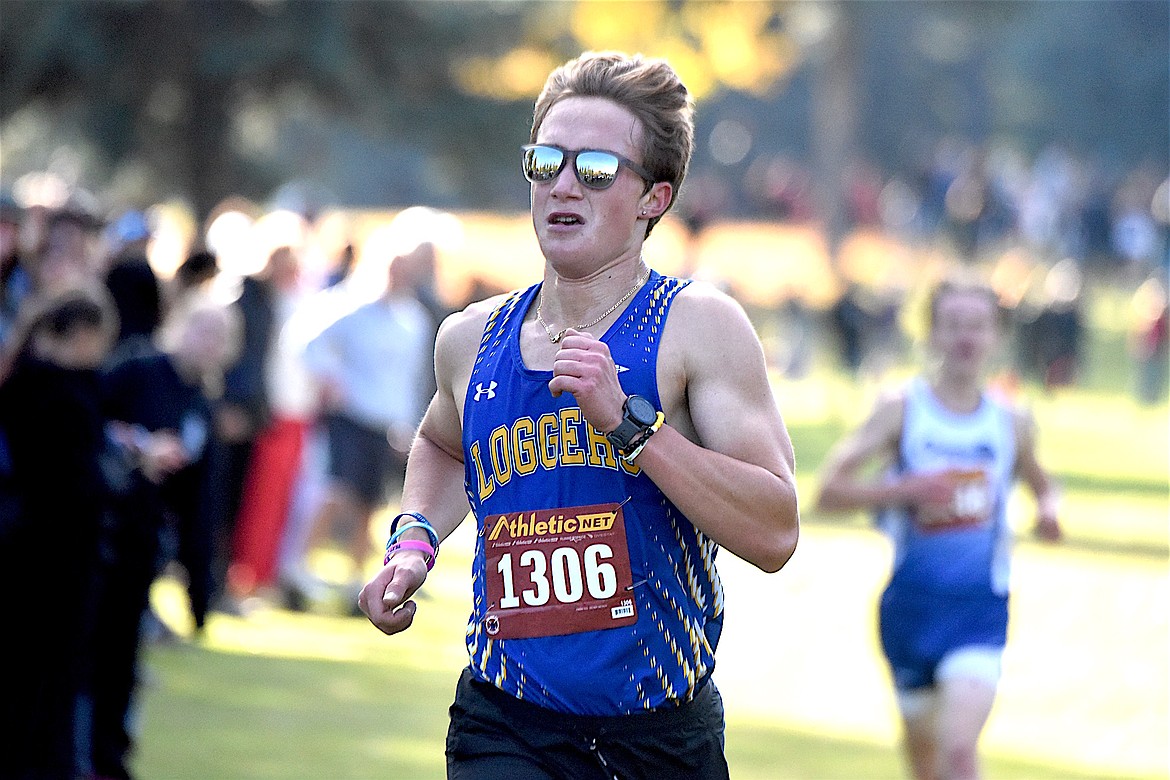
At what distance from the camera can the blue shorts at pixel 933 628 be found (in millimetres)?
6461

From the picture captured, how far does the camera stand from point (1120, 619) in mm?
12484

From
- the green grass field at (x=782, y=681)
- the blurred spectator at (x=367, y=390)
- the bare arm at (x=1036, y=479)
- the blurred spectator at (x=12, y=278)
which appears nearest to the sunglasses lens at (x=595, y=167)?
the bare arm at (x=1036, y=479)

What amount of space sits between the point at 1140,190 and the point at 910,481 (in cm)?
3189

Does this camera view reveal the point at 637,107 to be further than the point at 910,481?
No

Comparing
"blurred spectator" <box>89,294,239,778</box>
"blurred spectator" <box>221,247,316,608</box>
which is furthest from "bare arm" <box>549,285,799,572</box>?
"blurred spectator" <box>221,247,316,608</box>

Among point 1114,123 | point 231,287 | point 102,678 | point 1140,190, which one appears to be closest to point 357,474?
point 231,287

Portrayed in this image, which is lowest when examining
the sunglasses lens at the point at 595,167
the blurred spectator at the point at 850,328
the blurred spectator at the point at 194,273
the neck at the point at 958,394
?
the sunglasses lens at the point at 595,167

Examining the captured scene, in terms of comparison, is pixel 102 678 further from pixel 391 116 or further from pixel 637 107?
pixel 391 116

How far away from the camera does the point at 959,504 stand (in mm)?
6629

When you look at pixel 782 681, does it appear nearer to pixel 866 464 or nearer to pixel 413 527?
pixel 866 464

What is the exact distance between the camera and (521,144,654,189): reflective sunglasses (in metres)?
3.75

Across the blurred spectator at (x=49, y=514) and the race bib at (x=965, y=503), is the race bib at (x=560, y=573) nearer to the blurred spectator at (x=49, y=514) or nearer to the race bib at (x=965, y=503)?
the race bib at (x=965, y=503)

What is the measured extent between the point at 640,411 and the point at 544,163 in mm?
566

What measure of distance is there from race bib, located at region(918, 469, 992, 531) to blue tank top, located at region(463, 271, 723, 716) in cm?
292
